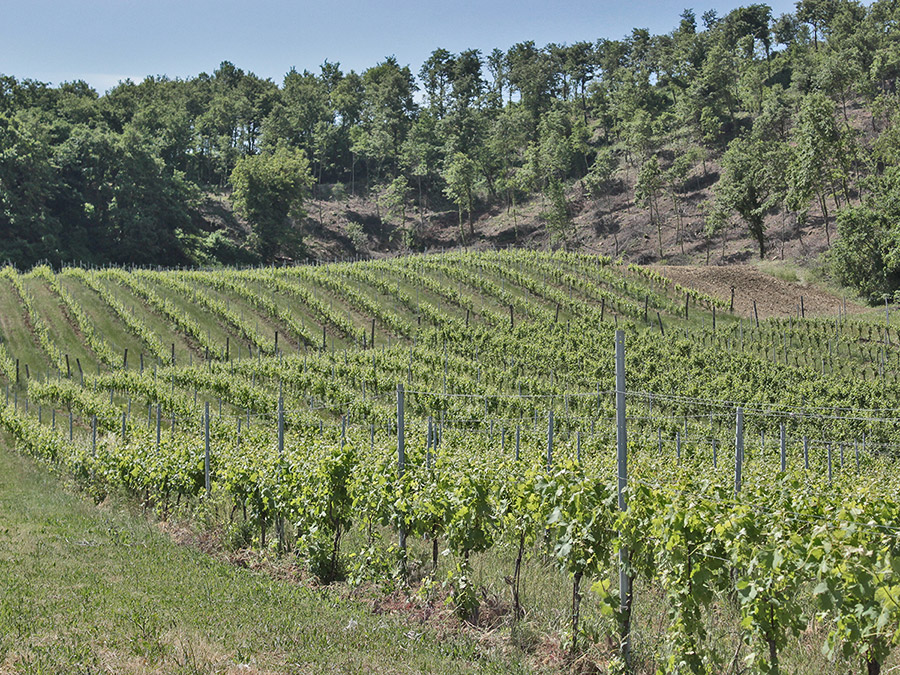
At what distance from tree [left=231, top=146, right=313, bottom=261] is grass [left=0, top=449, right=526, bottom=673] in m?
56.7

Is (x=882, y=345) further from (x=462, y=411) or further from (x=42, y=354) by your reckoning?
(x=42, y=354)

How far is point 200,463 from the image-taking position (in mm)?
11375

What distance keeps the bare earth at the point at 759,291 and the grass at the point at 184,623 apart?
33.8 metres

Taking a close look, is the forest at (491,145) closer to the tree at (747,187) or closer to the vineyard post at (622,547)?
the tree at (747,187)

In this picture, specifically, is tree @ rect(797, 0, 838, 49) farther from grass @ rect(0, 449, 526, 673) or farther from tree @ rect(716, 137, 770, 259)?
grass @ rect(0, 449, 526, 673)

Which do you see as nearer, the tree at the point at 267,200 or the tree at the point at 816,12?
the tree at the point at 267,200

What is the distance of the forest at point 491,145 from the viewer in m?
53.0

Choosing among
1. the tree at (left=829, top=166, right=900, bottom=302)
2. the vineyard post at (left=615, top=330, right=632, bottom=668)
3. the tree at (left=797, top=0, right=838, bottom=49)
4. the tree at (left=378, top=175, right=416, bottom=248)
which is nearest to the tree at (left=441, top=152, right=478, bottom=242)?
the tree at (left=378, top=175, right=416, bottom=248)

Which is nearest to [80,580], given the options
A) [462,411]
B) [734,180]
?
[462,411]

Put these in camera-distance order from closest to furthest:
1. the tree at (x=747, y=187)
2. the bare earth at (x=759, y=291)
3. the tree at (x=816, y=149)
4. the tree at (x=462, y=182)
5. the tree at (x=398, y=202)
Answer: the bare earth at (x=759, y=291) < the tree at (x=816, y=149) < the tree at (x=747, y=187) < the tree at (x=462, y=182) < the tree at (x=398, y=202)

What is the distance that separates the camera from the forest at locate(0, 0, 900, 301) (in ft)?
174

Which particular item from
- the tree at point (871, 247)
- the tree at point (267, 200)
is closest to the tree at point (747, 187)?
the tree at point (871, 247)

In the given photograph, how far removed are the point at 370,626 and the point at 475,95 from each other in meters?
98.2

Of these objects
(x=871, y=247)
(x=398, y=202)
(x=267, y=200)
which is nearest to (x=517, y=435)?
(x=871, y=247)
